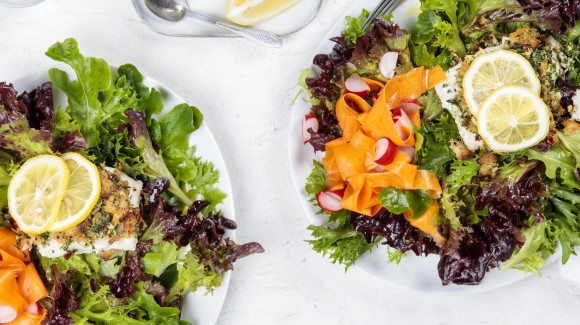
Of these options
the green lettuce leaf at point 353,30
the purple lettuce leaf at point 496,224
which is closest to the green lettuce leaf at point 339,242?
the purple lettuce leaf at point 496,224

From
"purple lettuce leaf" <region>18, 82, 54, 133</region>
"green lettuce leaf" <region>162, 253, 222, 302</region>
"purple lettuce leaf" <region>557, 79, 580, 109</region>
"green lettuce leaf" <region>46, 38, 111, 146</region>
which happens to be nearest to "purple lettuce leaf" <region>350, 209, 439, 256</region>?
"green lettuce leaf" <region>162, 253, 222, 302</region>

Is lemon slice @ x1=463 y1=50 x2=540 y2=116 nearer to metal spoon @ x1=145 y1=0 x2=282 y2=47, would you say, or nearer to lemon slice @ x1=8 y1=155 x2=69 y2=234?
metal spoon @ x1=145 y1=0 x2=282 y2=47

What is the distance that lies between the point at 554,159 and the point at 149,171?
157cm

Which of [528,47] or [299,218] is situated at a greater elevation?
[528,47]

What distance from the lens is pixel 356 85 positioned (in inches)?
110

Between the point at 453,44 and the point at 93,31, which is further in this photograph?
the point at 93,31

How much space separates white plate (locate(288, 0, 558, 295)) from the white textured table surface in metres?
0.18

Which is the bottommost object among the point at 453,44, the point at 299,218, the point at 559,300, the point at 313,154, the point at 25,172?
the point at 559,300

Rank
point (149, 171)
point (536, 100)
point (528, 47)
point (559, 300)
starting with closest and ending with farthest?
point (536, 100) < point (528, 47) < point (149, 171) < point (559, 300)

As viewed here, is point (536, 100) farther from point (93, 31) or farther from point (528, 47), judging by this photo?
point (93, 31)

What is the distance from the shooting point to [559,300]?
305 cm

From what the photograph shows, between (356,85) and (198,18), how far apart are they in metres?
0.76

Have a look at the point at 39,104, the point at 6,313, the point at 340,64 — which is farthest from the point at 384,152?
the point at 6,313

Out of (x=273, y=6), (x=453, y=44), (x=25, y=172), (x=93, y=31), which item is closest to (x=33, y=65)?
(x=93, y=31)
